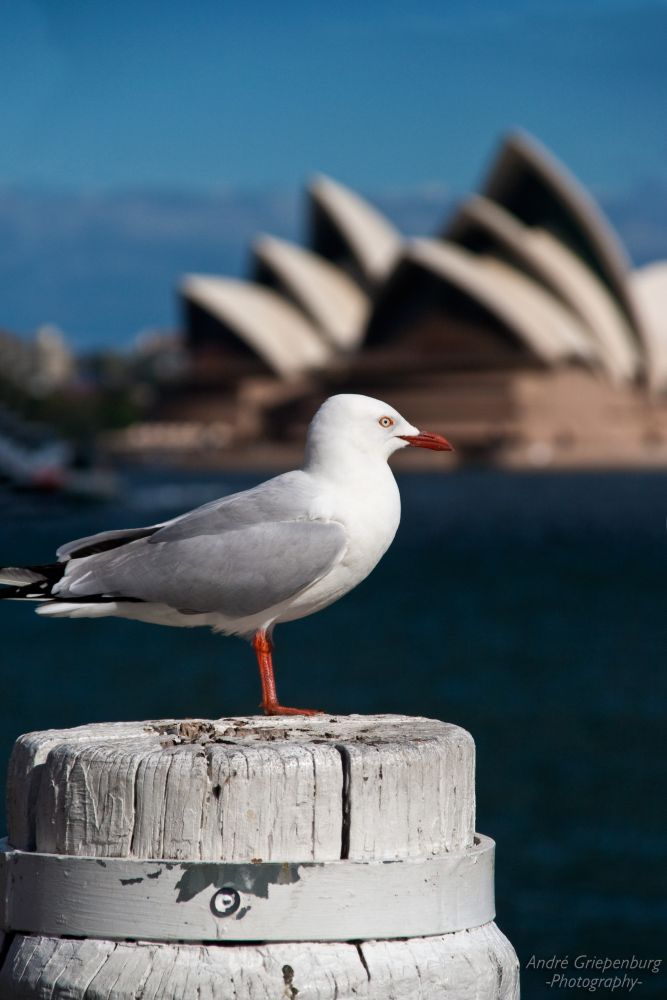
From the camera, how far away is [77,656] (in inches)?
689

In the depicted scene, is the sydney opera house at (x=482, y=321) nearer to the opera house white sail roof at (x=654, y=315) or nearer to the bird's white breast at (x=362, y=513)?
the opera house white sail roof at (x=654, y=315)

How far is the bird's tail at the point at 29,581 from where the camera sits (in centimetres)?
224

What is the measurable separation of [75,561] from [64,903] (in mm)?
782

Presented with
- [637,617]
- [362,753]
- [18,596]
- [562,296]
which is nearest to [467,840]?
[362,753]

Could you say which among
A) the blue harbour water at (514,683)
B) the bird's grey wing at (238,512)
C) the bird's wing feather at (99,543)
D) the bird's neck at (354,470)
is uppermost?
the bird's neck at (354,470)

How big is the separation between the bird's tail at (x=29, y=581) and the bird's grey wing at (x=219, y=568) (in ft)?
0.05

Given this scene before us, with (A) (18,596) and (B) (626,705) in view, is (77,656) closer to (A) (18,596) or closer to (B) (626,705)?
(B) (626,705)

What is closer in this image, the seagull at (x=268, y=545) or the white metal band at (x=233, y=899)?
the white metal band at (x=233, y=899)

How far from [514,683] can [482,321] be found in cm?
4327

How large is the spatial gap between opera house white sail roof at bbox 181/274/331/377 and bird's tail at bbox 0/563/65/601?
60.3 m

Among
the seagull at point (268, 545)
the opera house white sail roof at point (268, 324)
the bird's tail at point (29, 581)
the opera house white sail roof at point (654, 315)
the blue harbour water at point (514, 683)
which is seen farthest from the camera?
the opera house white sail roof at point (268, 324)

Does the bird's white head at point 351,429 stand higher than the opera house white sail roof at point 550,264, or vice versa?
the opera house white sail roof at point 550,264

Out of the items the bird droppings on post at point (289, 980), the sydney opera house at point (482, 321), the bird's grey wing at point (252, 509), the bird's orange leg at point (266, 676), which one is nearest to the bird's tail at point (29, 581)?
the bird's grey wing at point (252, 509)

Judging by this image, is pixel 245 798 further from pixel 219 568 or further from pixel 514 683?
pixel 514 683
